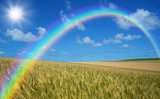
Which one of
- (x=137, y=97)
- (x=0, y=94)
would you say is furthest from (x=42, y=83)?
(x=137, y=97)

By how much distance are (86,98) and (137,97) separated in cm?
74

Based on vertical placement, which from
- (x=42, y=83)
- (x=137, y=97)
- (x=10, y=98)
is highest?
(x=42, y=83)

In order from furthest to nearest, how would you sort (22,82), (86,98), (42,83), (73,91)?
(22,82) → (42,83) → (73,91) → (86,98)

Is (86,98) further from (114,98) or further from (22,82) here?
(22,82)

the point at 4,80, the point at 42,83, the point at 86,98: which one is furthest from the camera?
the point at 4,80

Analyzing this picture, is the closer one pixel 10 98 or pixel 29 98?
pixel 29 98

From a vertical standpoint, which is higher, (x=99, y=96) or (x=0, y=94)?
(x=99, y=96)

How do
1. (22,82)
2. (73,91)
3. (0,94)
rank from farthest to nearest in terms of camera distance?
(22,82), (0,94), (73,91)

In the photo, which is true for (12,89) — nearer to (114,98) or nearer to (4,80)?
(4,80)

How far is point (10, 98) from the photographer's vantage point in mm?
2156

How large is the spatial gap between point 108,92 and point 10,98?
5.90 feet

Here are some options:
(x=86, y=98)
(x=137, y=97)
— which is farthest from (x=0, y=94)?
(x=137, y=97)

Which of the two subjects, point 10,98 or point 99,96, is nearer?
point 99,96

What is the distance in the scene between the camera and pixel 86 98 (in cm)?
147
